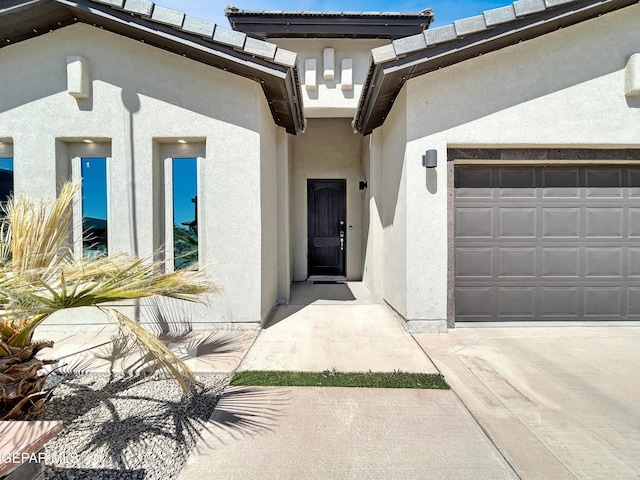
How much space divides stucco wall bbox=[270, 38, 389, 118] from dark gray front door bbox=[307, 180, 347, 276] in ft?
7.53

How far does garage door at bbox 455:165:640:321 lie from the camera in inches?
189

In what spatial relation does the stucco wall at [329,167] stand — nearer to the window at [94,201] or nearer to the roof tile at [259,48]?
the roof tile at [259,48]

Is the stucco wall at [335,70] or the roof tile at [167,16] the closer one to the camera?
the roof tile at [167,16]

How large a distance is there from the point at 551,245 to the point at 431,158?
2.62 meters

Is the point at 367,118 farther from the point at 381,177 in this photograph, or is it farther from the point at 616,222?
the point at 616,222

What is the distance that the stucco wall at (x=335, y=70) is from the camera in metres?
6.72

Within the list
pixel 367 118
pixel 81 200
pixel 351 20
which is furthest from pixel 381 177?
pixel 81 200

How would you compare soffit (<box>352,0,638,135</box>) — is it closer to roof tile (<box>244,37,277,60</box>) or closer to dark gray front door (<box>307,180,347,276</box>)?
roof tile (<box>244,37,277,60</box>)

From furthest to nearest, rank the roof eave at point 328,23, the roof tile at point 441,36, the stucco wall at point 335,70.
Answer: the stucco wall at point 335,70 → the roof eave at point 328,23 → the roof tile at point 441,36

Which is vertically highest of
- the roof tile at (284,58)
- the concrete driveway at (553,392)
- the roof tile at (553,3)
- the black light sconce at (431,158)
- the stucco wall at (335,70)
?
the stucco wall at (335,70)

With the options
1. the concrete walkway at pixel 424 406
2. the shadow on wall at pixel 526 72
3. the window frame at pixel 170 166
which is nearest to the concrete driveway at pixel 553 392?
the concrete walkway at pixel 424 406

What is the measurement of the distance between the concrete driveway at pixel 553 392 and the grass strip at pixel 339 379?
0.30m

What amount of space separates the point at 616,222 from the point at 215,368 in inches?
263

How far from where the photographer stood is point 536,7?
390 centimetres
